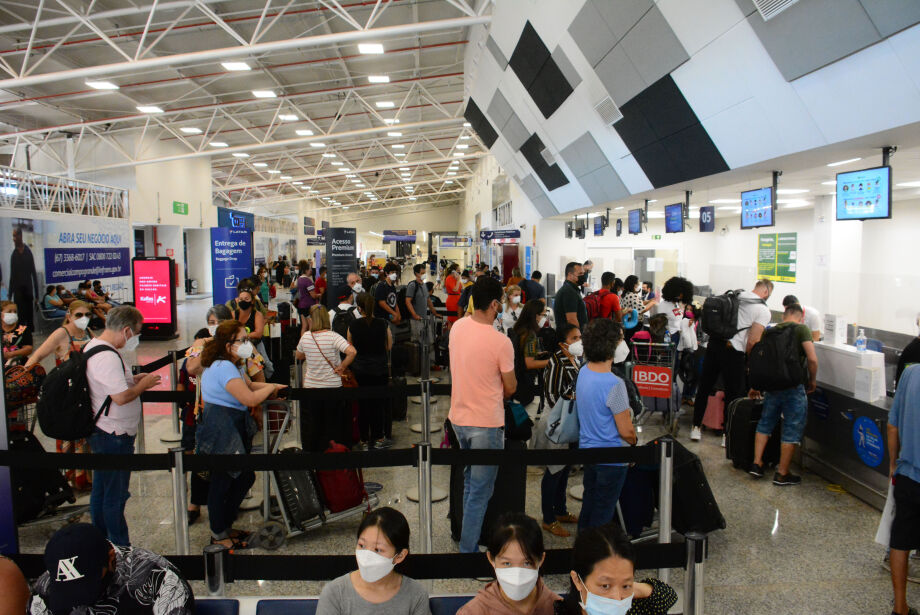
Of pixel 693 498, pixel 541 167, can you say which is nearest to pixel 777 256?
pixel 541 167

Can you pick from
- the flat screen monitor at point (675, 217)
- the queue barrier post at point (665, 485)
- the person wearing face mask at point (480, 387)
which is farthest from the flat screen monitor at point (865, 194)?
the flat screen monitor at point (675, 217)

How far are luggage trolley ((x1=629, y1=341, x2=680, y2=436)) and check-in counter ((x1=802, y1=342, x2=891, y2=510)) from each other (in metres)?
1.33

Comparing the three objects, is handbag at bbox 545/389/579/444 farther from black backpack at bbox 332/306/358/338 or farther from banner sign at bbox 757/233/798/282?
banner sign at bbox 757/233/798/282

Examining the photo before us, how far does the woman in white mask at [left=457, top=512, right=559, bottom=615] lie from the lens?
2104 millimetres

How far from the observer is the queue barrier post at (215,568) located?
2311 mm

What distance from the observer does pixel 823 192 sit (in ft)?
38.2

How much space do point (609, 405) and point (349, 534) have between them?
7.09ft

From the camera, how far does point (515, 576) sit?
6.89ft

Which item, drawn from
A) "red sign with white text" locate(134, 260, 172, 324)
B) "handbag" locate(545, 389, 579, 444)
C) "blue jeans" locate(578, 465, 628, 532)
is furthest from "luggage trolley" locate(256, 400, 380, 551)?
"red sign with white text" locate(134, 260, 172, 324)

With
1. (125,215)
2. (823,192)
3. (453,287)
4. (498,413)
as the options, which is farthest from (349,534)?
(125,215)

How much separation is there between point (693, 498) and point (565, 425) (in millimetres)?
944

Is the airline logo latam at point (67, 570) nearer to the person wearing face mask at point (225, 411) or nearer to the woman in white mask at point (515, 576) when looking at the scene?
the woman in white mask at point (515, 576)

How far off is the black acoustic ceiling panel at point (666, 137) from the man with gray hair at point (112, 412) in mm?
7028

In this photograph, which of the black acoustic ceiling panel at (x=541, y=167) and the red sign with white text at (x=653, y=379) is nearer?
the red sign with white text at (x=653, y=379)
